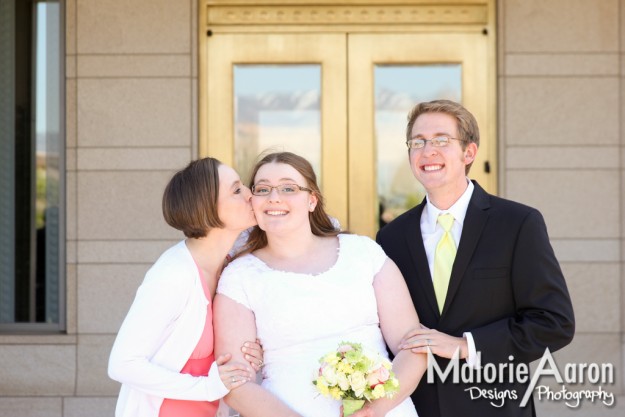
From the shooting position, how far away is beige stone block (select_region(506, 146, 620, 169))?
24.8 feet

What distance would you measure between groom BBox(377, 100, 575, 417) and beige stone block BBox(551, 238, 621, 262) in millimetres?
3901

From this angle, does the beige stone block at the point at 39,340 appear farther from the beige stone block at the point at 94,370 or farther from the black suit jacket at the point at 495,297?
the black suit jacket at the point at 495,297

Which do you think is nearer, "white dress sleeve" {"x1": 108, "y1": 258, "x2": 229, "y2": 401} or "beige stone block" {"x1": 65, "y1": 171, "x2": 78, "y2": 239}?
"white dress sleeve" {"x1": 108, "y1": 258, "x2": 229, "y2": 401}

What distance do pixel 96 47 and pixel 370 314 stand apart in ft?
15.9

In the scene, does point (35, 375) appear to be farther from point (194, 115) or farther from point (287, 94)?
point (287, 94)

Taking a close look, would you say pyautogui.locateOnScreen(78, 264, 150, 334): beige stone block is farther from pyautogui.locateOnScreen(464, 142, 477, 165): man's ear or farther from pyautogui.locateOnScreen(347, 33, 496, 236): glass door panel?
pyautogui.locateOnScreen(464, 142, 477, 165): man's ear

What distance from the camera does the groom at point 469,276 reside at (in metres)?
3.57

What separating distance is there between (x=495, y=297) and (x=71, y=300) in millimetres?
4832

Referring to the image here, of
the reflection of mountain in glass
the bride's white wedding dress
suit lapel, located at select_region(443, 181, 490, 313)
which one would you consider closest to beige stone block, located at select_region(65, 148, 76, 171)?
the reflection of mountain in glass

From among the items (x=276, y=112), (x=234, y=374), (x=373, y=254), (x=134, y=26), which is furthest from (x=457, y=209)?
(x=134, y=26)

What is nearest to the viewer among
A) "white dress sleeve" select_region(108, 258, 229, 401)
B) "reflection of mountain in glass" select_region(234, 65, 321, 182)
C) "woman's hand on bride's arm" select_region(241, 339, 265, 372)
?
"white dress sleeve" select_region(108, 258, 229, 401)

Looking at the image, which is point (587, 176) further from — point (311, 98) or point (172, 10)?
point (172, 10)

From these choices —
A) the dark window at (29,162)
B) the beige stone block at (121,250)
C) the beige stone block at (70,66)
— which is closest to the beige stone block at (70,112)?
the beige stone block at (70,66)

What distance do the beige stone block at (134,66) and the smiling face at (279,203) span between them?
161 inches
